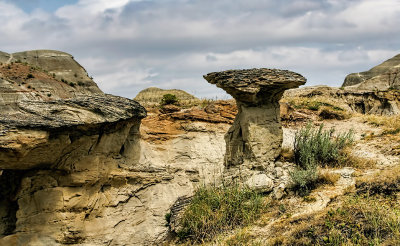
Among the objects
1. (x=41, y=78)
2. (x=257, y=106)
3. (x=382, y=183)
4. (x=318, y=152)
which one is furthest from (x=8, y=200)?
(x=41, y=78)

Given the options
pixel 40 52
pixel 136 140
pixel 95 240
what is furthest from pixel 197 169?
pixel 40 52

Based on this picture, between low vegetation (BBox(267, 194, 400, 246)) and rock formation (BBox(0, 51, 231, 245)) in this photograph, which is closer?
low vegetation (BBox(267, 194, 400, 246))

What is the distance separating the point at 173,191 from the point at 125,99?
8.92 feet

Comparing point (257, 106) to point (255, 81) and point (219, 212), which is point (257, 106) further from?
point (219, 212)

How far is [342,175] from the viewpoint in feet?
26.0

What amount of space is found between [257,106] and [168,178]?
3.09 m

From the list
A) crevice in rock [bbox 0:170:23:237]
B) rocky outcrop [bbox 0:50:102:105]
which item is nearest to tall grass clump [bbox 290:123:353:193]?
crevice in rock [bbox 0:170:23:237]

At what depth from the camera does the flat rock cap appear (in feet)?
27.0

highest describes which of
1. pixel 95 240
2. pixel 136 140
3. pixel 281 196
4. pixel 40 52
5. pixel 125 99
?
pixel 40 52

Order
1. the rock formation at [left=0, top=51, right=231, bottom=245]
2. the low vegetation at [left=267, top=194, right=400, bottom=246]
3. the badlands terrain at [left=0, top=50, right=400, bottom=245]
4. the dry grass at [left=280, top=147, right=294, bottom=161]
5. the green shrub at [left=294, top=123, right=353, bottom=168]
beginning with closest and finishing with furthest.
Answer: the low vegetation at [left=267, top=194, right=400, bottom=246] → the badlands terrain at [left=0, top=50, right=400, bottom=245] → the rock formation at [left=0, top=51, right=231, bottom=245] → the green shrub at [left=294, top=123, right=353, bottom=168] → the dry grass at [left=280, top=147, right=294, bottom=161]

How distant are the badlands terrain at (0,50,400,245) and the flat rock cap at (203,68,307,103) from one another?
27mm

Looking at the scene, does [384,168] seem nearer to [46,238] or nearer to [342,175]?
[342,175]

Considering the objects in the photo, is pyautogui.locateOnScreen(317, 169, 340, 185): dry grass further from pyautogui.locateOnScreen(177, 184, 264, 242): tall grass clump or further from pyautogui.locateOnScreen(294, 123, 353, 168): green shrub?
pyautogui.locateOnScreen(177, 184, 264, 242): tall grass clump

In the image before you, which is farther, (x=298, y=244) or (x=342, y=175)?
(x=342, y=175)
